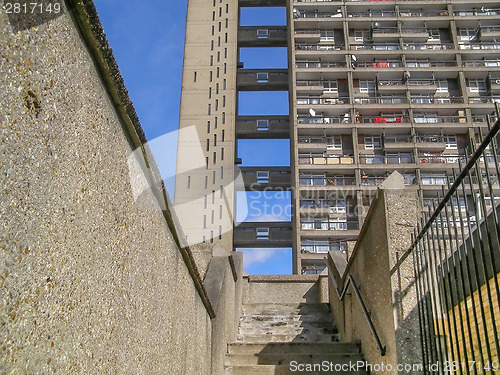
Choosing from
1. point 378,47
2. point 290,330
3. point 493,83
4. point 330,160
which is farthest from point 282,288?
point 493,83

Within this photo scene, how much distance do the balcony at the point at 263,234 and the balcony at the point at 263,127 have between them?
752 centimetres

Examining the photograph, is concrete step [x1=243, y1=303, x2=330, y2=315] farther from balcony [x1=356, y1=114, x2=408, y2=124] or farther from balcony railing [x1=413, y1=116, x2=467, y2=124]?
balcony railing [x1=413, y1=116, x2=467, y2=124]

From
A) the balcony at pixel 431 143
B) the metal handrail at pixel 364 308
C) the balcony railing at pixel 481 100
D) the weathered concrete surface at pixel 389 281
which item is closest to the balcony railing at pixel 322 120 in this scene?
the balcony at pixel 431 143

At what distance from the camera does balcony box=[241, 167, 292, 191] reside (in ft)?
149

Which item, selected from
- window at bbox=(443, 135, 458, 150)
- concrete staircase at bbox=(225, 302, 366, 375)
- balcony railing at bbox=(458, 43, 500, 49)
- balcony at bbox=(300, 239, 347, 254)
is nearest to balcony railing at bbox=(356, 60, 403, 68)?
balcony railing at bbox=(458, 43, 500, 49)

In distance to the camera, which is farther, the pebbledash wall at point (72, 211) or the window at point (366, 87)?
the window at point (366, 87)

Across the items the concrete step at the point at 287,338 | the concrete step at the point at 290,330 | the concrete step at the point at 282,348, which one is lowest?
the concrete step at the point at 282,348

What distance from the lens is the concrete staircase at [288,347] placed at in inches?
269

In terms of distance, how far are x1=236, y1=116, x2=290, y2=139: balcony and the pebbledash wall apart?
4278 centimetres

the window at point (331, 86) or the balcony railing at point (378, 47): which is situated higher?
the balcony railing at point (378, 47)

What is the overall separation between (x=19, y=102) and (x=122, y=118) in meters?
1.10

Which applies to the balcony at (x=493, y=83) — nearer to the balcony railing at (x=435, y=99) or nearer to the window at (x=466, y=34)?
the balcony railing at (x=435, y=99)

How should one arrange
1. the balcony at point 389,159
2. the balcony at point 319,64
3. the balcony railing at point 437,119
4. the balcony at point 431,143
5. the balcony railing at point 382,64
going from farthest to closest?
1. the balcony at point 319,64
2. the balcony railing at point 382,64
3. the balcony railing at point 437,119
4. the balcony at point 389,159
5. the balcony at point 431,143

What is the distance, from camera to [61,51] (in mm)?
2055
